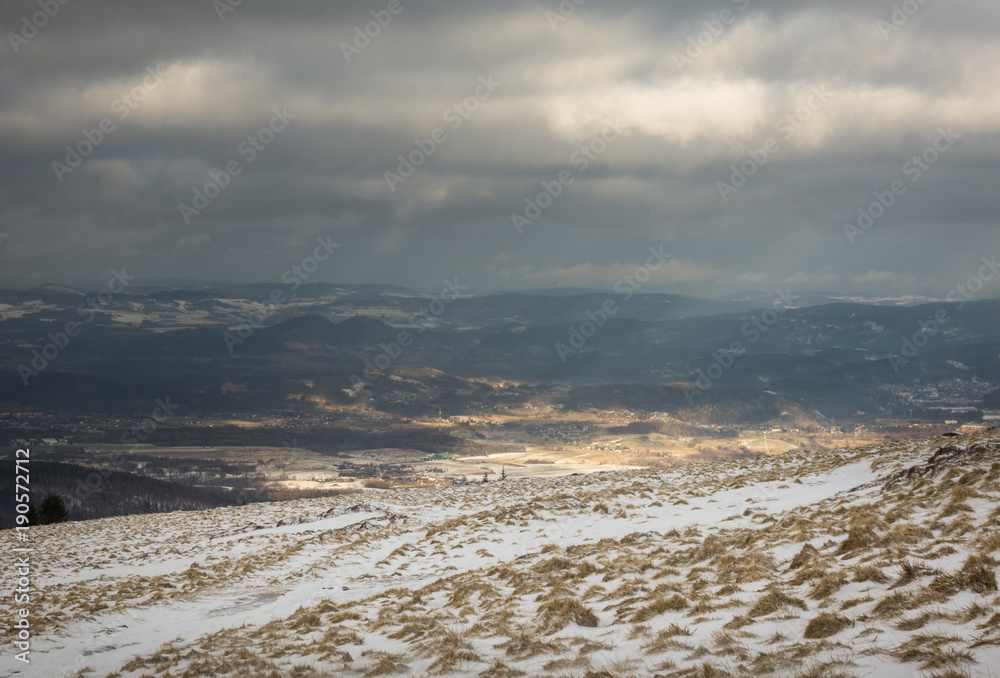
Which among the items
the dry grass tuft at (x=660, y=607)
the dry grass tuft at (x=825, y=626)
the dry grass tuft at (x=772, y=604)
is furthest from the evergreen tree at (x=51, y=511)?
the dry grass tuft at (x=825, y=626)

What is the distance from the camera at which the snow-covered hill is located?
888cm

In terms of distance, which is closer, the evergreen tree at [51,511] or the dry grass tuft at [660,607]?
the dry grass tuft at [660,607]

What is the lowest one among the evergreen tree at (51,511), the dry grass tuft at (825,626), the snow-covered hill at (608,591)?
the evergreen tree at (51,511)

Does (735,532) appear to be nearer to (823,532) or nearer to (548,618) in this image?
(823,532)

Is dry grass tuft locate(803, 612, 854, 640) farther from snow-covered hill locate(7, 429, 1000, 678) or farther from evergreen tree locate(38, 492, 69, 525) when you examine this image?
evergreen tree locate(38, 492, 69, 525)

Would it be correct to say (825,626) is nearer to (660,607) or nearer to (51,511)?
(660,607)

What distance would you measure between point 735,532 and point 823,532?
3085 millimetres

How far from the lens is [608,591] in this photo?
543 inches

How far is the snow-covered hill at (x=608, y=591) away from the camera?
350 inches

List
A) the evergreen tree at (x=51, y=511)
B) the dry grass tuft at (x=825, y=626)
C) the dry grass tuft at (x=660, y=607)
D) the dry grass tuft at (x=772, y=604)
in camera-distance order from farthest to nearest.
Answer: the evergreen tree at (x=51, y=511) → the dry grass tuft at (x=660, y=607) → the dry grass tuft at (x=772, y=604) → the dry grass tuft at (x=825, y=626)

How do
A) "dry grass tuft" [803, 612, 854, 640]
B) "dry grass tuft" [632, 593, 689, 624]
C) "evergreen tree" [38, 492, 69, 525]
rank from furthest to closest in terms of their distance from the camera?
1. "evergreen tree" [38, 492, 69, 525]
2. "dry grass tuft" [632, 593, 689, 624]
3. "dry grass tuft" [803, 612, 854, 640]

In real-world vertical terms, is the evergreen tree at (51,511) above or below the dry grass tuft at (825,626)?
below

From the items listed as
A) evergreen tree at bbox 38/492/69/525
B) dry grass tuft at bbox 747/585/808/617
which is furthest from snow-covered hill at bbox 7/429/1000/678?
evergreen tree at bbox 38/492/69/525

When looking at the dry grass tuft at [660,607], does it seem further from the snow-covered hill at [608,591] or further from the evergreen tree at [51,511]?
the evergreen tree at [51,511]
